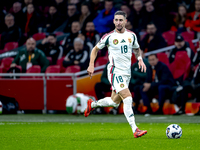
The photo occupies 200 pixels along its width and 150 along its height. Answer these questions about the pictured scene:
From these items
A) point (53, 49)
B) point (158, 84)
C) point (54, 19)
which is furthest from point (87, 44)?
point (54, 19)

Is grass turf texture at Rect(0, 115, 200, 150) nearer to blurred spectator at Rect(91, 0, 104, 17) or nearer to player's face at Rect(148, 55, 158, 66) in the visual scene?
player's face at Rect(148, 55, 158, 66)

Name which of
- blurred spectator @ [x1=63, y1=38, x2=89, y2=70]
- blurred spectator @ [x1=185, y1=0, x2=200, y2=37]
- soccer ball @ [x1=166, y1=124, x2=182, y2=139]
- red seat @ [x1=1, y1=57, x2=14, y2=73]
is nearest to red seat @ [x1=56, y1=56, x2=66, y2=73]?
blurred spectator @ [x1=63, y1=38, x2=89, y2=70]

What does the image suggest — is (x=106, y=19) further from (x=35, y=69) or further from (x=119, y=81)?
(x=119, y=81)

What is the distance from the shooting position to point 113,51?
741cm

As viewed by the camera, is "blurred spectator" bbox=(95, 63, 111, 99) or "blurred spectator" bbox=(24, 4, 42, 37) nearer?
"blurred spectator" bbox=(95, 63, 111, 99)

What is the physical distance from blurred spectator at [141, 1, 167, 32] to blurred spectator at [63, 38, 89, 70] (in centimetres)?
252

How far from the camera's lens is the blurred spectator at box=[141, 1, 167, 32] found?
14859 millimetres

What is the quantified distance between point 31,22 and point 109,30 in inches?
159

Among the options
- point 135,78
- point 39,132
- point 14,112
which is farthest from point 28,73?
point 39,132

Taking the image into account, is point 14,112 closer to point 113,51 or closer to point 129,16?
point 129,16

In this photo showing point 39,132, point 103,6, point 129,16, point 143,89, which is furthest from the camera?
point 103,6

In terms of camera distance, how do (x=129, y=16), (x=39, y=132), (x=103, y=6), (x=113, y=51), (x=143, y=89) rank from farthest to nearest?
(x=103, y=6) → (x=129, y=16) → (x=143, y=89) → (x=39, y=132) → (x=113, y=51)

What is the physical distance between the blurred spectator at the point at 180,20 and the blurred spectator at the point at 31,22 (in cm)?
598

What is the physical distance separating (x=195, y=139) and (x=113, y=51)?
6.67 ft
